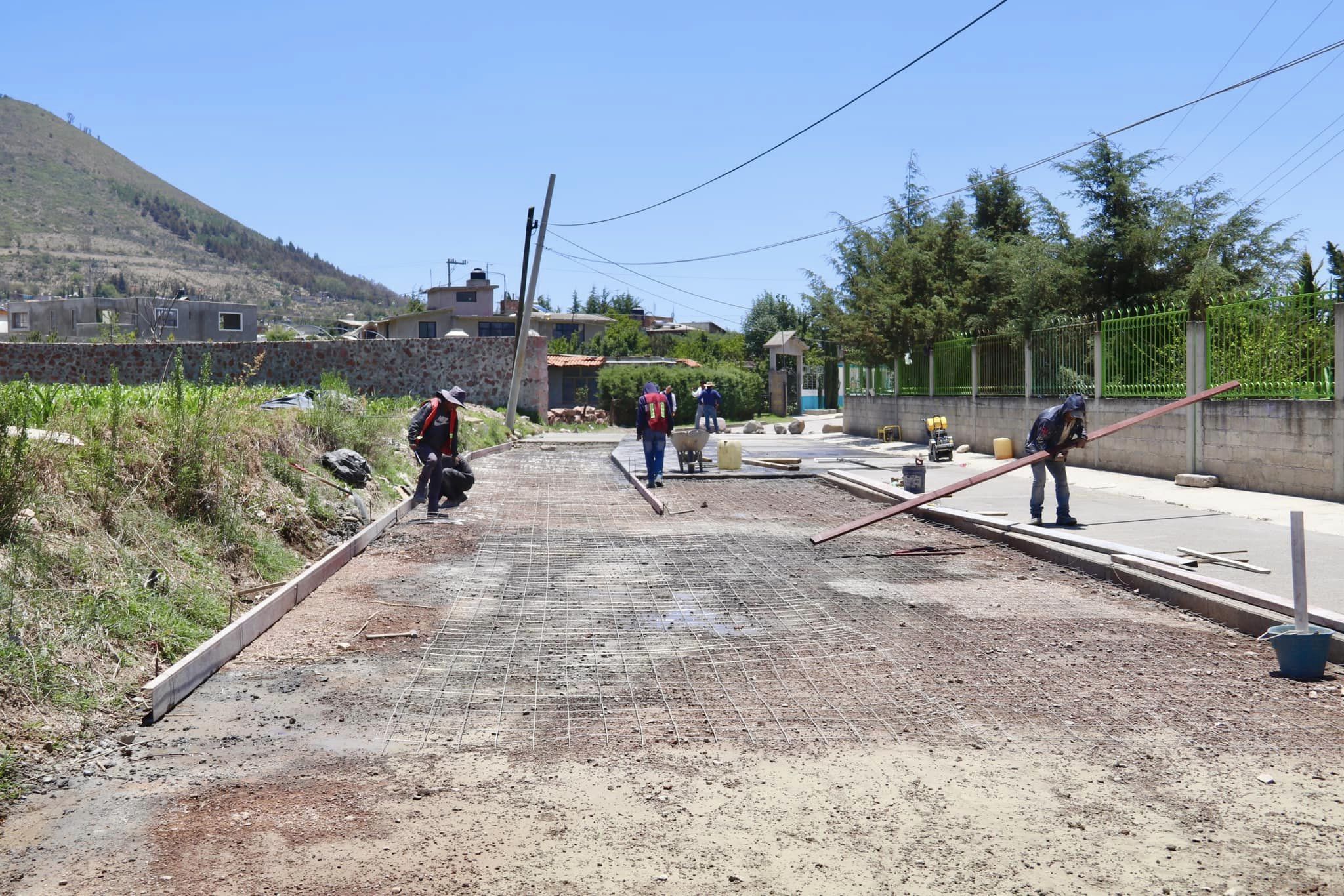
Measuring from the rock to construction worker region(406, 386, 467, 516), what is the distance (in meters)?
0.68

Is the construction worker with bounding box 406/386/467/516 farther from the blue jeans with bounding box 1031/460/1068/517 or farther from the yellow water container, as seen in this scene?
the yellow water container

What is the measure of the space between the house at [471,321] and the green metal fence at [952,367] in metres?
31.7

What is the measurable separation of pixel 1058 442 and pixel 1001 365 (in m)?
13.5

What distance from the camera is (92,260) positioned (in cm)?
13388

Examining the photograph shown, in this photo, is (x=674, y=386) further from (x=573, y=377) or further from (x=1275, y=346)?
(x=1275, y=346)

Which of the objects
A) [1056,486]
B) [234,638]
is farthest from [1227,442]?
[234,638]

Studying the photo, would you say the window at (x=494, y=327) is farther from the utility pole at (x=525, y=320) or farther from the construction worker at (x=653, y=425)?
the construction worker at (x=653, y=425)

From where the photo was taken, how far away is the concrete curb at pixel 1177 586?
741 centimetres

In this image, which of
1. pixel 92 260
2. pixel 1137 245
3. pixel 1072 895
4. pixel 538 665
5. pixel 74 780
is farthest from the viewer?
pixel 92 260

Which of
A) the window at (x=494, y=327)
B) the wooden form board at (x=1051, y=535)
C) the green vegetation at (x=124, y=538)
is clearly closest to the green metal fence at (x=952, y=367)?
the wooden form board at (x=1051, y=535)

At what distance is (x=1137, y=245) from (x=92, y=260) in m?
137

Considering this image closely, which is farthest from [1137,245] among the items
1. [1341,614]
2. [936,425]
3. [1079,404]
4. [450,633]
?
[450,633]

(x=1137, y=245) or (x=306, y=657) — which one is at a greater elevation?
(x=1137, y=245)

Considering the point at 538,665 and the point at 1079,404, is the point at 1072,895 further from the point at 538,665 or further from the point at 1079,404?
the point at 1079,404
